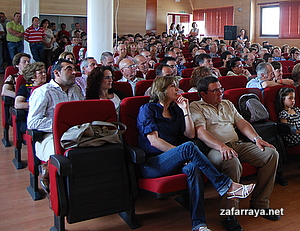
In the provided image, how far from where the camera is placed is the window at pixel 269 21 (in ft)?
47.9

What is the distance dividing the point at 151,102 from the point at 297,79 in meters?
2.68

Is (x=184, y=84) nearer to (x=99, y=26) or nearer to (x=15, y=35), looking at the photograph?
(x=99, y=26)

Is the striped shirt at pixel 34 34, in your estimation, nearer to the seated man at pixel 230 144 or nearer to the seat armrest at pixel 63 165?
the seated man at pixel 230 144

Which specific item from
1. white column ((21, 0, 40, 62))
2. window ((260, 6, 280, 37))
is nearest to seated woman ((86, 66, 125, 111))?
white column ((21, 0, 40, 62))

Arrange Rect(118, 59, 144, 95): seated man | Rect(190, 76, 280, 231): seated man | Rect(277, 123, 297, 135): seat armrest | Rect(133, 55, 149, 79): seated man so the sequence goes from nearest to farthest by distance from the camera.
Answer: Rect(190, 76, 280, 231): seated man
Rect(277, 123, 297, 135): seat armrest
Rect(118, 59, 144, 95): seated man
Rect(133, 55, 149, 79): seated man

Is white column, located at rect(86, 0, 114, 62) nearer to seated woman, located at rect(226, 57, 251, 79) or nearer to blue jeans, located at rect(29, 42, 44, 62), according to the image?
seated woman, located at rect(226, 57, 251, 79)

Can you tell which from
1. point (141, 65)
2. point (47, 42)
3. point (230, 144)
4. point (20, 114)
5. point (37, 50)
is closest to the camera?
point (230, 144)

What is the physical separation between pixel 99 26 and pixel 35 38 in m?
4.07

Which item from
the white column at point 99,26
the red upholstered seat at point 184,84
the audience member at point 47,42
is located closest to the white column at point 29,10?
the audience member at point 47,42

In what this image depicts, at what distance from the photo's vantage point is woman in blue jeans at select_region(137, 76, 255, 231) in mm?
2572

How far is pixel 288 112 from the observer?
3729 mm

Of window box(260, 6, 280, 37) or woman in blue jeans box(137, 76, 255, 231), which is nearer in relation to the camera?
woman in blue jeans box(137, 76, 255, 231)

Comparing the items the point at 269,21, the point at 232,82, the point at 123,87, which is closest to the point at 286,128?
the point at 232,82

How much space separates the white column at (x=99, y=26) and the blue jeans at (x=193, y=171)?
11.7 ft
